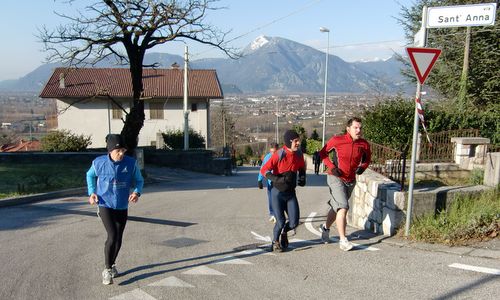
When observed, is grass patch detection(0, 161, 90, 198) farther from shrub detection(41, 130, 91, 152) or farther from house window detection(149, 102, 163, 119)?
house window detection(149, 102, 163, 119)

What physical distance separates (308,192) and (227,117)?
152 ft

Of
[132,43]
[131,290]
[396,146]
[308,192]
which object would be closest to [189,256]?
[131,290]

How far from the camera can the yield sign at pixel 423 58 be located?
6.24 metres

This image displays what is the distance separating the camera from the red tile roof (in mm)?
41531

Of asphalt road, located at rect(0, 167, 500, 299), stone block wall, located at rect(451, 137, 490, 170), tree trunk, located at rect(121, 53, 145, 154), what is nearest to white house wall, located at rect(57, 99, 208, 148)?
tree trunk, located at rect(121, 53, 145, 154)

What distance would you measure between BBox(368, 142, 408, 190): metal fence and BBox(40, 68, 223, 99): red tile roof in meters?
32.8

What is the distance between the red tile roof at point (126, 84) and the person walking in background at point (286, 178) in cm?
3588

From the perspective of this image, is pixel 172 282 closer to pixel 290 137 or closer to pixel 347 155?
pixel 290 137

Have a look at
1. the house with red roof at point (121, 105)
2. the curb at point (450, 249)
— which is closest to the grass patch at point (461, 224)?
the curb at point (450, 249)

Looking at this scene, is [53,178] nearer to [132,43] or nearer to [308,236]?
[132,43]

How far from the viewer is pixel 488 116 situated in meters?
15.5

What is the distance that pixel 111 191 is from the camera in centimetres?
528

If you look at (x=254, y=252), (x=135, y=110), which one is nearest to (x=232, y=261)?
(x=254, y=252)

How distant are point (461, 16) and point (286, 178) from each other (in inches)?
129
